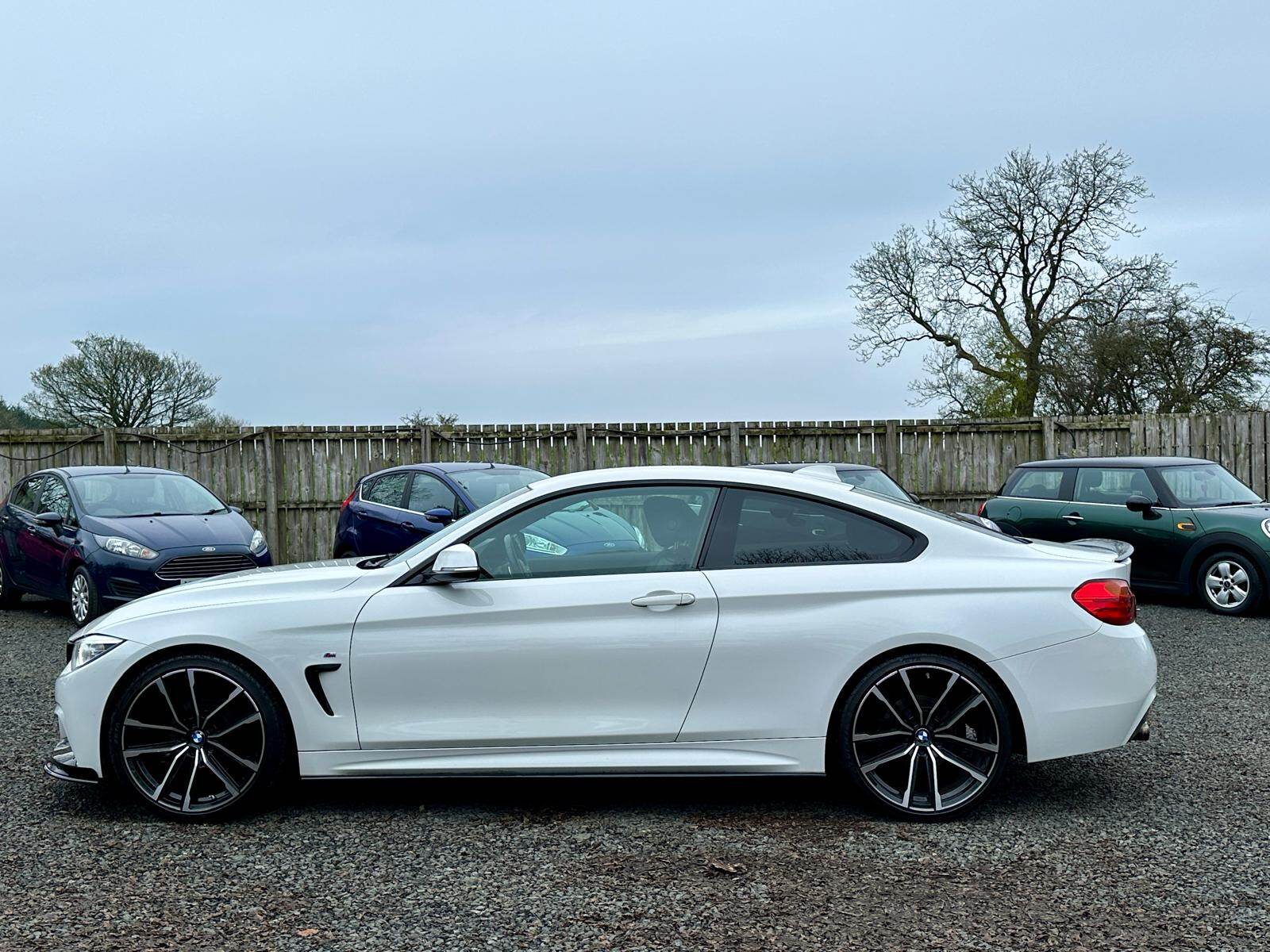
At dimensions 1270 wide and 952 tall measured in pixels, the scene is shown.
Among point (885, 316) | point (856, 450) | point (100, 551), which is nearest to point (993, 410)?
point (885, 316)

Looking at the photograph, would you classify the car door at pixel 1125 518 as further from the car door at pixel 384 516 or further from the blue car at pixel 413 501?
the car door at pixel 384 516

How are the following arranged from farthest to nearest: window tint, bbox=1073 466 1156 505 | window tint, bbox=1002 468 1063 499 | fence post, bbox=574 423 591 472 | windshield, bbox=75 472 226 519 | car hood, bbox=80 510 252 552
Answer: fence post, bbox=574 423 591 472
window tint, bbox=1002 468 1063 499
window tint, bbox=1073 466 1156 505
windshield, bbox=75 472 226 519
car hood, bbox=80 510 252 552

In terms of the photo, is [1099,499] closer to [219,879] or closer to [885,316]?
[219,879]

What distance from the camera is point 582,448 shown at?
17516mm

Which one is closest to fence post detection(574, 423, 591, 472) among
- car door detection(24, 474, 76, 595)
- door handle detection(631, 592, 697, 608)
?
car door detection(24, 474, 76, 595)

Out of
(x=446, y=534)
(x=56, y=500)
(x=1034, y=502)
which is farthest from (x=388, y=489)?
(x=446, y=534)

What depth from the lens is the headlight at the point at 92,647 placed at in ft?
15.8

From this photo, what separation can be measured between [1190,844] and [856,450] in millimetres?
13534

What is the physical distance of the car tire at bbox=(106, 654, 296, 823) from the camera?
4715 millimetres

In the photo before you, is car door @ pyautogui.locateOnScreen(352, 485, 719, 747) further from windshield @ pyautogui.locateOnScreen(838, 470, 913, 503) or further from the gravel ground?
windshield @ pyautogui.locateOnScreen(838, 470, 913, 503)

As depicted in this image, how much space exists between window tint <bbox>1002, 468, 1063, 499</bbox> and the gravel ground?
7.41 m

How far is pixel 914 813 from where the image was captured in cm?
466

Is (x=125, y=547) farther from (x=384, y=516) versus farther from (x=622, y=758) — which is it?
Result: (x=622, y=758)

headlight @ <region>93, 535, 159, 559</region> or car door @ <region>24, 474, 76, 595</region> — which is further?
car door @ <region>24, 474, 76, 595</region>
